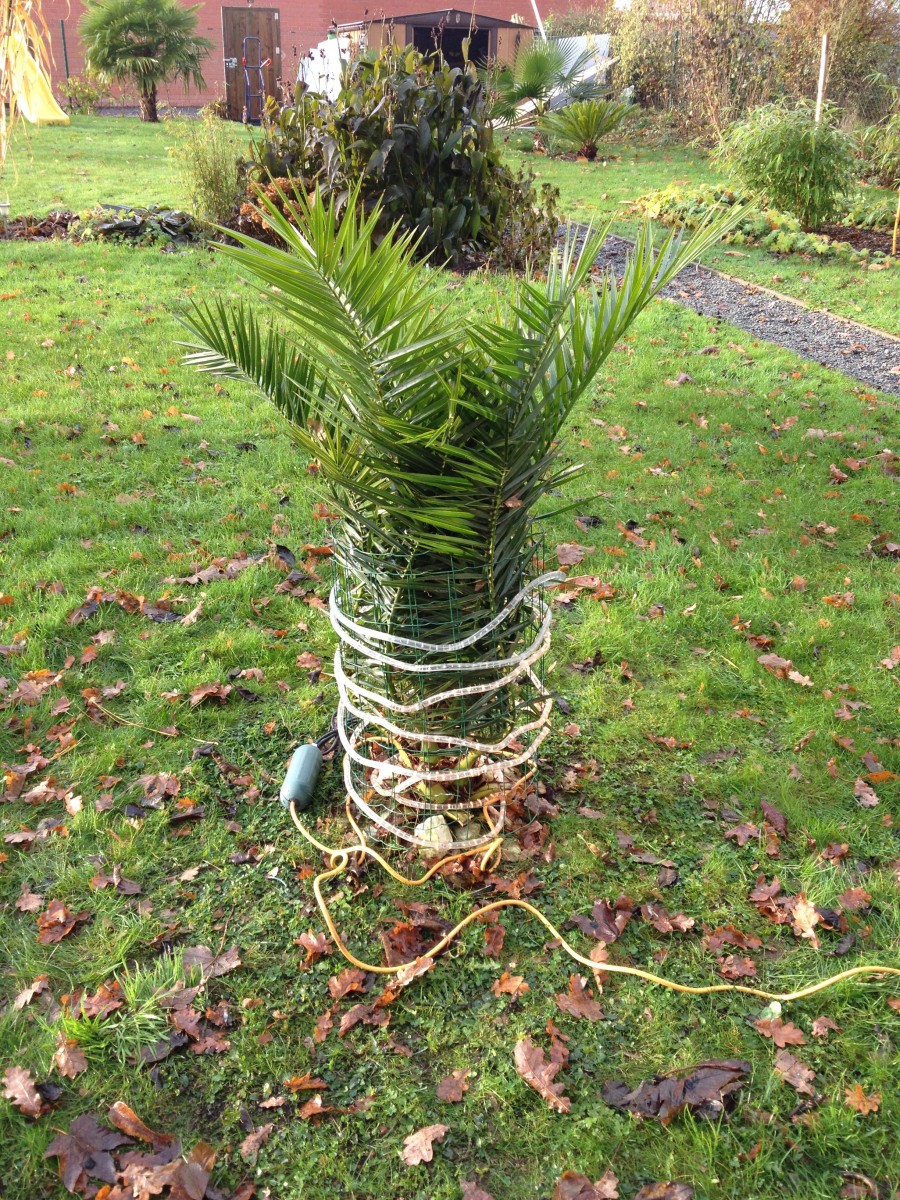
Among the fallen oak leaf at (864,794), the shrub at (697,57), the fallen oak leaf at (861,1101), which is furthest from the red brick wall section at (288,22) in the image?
the fallen oak leaf at (861,1101)

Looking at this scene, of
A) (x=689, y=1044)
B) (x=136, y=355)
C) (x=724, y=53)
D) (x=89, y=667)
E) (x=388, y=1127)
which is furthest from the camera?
(x=724, y=53)

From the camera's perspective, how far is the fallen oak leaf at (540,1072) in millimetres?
2031

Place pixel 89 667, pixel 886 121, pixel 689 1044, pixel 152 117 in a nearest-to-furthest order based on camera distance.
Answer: pixel 689 1044, pixel 89 667, pixel 886 121, pixel 152 117

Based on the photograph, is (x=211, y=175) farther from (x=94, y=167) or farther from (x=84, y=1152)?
(x=84, y=1152)

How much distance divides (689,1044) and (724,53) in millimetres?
18269

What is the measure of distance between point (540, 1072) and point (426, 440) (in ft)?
5.04

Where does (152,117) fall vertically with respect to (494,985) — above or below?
above

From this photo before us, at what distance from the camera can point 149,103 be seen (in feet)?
63.6

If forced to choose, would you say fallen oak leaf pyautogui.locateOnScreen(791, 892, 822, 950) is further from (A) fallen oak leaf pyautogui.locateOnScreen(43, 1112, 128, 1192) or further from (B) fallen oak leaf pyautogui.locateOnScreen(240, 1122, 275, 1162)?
(A) fallen oak leaf pyautogui.locateOnScreen(43, 1112, 128, 1192)

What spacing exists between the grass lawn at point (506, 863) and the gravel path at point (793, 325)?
1.60 m

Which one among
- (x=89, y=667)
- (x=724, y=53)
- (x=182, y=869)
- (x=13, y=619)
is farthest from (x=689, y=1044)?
(x=724, y=53)

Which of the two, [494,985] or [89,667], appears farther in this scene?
[89,667]

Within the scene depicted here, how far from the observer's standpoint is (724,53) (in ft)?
52.5

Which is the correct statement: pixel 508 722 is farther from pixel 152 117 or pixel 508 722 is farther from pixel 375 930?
pixel 152 117
